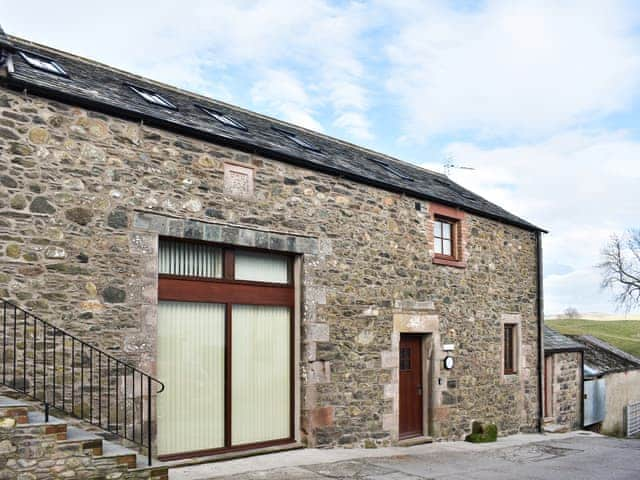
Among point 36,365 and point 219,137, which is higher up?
point 219,137

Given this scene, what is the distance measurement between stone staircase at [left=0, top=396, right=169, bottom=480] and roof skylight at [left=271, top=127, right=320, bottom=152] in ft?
21.6

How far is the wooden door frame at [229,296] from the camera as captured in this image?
845cm

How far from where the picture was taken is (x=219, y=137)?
882cm

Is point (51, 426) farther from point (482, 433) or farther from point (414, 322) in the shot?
point (482, 433)

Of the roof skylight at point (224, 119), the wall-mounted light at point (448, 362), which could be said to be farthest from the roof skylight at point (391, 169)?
the roof skylight at point (224, 119)

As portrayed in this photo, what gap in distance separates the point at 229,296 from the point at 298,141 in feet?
12.7

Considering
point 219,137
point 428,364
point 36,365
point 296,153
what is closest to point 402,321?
point 428,364

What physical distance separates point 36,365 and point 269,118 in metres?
7.81

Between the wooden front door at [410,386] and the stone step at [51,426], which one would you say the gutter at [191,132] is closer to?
the wooden front door at [410,386]

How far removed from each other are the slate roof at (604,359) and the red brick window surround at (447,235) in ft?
29.0

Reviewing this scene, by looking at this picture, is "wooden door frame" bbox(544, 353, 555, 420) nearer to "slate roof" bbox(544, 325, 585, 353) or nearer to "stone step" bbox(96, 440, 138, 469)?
"slate roof" bbox(544, 325, 585, 353)

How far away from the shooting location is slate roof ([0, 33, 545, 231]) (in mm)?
7727

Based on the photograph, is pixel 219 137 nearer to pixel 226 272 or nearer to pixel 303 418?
pixel 226 272

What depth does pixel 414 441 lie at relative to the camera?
37.9 ft
